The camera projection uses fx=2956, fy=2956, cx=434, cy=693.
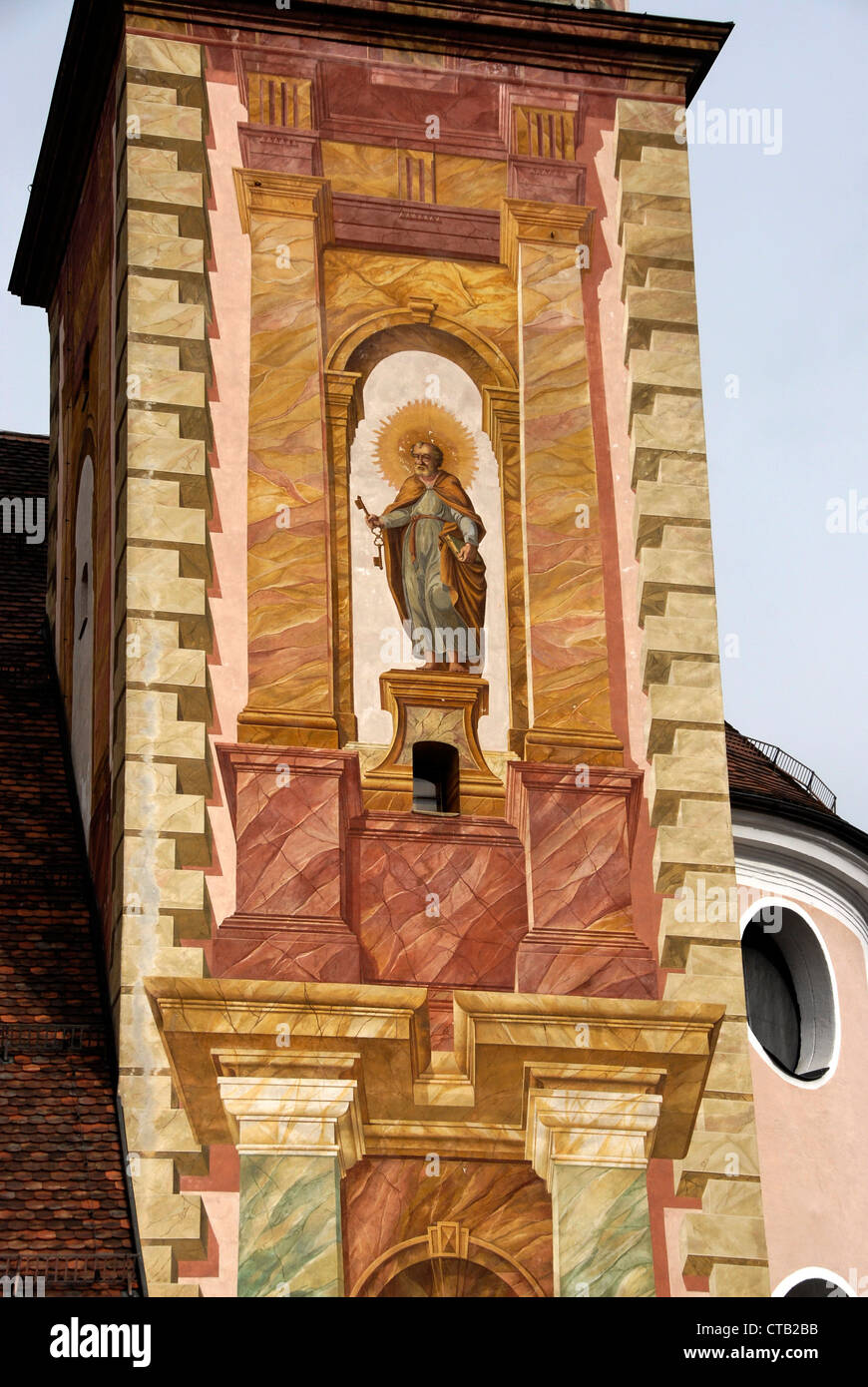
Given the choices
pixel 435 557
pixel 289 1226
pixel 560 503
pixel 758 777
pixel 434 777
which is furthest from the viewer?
pixel 758 777

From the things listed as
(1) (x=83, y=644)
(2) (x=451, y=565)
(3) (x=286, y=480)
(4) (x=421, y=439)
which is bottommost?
(2) (x=451, y=565)

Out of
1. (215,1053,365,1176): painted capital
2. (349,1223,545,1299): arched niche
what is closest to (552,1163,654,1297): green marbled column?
(349,1223,545,1299): arched niche

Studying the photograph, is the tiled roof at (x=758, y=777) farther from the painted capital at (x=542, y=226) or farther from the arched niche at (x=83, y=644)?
the arched niche at (x=83, y=644)

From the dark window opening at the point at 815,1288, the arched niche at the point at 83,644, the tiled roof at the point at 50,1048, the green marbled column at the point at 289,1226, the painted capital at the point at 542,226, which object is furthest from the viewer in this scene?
the dark window opening at the point at 815,1288

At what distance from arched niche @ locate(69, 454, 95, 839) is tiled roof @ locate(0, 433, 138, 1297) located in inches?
9.9

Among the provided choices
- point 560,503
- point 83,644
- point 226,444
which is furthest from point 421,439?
point 83,644

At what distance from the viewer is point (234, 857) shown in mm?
18594

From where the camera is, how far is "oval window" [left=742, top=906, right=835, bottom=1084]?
22.4 m

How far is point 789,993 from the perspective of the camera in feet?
74.6

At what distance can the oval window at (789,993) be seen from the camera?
2236 cm

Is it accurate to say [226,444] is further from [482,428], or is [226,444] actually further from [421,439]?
[482,428]

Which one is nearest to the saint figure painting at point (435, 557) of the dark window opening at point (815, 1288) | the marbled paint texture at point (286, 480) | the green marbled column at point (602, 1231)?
the marbled paint texture at point (286, 480)

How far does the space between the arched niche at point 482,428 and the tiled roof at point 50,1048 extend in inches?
92.3

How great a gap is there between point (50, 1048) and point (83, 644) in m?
3.86
